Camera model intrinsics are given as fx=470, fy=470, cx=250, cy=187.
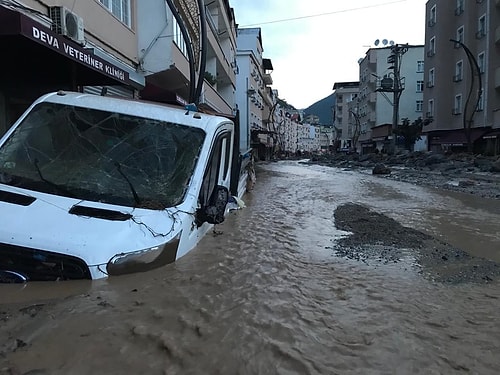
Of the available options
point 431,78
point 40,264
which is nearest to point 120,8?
point 40,264

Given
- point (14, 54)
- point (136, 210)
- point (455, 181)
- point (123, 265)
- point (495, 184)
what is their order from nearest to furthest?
point (123, 265)
point (136, 210)
point (14, 54)
point (495, 184)
point (455, 181)

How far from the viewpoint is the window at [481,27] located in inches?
1492

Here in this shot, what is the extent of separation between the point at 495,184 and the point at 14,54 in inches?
708

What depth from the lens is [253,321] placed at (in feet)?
12.2

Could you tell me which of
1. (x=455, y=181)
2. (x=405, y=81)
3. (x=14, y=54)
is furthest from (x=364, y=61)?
(x=14, y=54)

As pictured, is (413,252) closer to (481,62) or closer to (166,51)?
(166,51)

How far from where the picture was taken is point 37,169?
4.61 metres

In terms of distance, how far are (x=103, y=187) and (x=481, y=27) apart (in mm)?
41887

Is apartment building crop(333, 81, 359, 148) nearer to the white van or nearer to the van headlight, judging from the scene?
the white van

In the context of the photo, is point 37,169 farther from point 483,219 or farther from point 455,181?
point 455,181

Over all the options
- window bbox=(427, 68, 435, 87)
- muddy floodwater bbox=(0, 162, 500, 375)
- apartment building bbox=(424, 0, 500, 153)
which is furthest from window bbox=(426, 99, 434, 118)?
muddy floodwater bbox=(0, 162, 500, 375)

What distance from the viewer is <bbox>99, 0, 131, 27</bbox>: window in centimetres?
1309

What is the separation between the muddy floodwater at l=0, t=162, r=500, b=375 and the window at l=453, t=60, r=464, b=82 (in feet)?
135

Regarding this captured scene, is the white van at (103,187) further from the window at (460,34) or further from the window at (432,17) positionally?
the window at (432,17)
